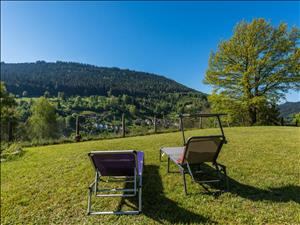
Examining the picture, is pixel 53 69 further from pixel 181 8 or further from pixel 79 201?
pixel 79 201

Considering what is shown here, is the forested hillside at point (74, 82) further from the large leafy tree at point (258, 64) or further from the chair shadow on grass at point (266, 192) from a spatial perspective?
the chair shadow on grass at point (266, 192)

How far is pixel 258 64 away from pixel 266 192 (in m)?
17.3

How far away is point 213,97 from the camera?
2017 cm

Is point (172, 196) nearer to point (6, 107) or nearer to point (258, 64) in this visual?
point (258, 64)

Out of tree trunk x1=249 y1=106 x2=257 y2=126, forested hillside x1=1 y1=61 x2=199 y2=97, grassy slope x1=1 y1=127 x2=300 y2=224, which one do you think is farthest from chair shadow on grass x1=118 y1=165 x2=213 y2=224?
forested hillside x1=1 y1=61 x2=199 y2=97

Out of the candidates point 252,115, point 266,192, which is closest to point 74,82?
point 252,115

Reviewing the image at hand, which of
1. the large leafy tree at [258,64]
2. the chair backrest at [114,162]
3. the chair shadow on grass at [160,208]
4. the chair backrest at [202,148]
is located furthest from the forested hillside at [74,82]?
the chair backrest at [114,162]

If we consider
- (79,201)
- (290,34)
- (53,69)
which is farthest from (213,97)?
(53,69)

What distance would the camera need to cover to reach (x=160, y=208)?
3082 mm

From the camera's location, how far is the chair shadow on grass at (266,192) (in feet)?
10.2

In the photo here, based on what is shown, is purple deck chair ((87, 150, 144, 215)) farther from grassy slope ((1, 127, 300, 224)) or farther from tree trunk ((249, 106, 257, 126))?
tree trunk ((249, 106, 257, 126))

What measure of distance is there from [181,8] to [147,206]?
1520 cm

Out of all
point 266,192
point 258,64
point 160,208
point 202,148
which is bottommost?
point 160,208

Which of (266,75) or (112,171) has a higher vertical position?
(266,75)
